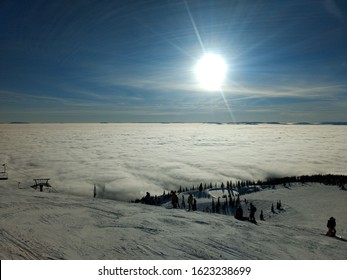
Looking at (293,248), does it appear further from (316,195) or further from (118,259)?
(316,195)

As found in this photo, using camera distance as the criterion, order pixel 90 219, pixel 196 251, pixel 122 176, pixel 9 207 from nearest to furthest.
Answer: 1. pixel 196 251
2. pixel 90 219
3. pixel 9 207
4. pixel 122 176

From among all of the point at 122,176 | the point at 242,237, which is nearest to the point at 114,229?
the point at 242,237

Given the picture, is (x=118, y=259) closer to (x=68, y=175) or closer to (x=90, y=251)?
(x=90, y=251)

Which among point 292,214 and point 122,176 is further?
point 122,176

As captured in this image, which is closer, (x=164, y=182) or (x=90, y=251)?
(x=90, y=251)

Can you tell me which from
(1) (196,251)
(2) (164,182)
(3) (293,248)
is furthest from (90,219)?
(2) (164,182)

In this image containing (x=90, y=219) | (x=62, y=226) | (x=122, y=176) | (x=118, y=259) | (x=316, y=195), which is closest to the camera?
(x=118, y=259)
